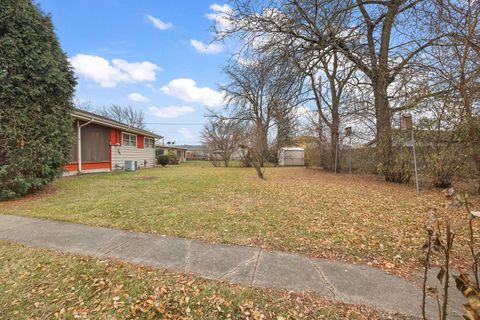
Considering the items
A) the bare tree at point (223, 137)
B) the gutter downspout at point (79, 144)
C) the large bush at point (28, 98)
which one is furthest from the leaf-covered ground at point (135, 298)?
the bare tree at point (223, 137)

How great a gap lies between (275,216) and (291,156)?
79.7 ft

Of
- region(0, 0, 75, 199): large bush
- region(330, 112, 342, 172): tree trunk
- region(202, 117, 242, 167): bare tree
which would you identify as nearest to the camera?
region(0, 0, 75, 199): large bush

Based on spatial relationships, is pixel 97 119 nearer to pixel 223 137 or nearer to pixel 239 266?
pixel 239 266

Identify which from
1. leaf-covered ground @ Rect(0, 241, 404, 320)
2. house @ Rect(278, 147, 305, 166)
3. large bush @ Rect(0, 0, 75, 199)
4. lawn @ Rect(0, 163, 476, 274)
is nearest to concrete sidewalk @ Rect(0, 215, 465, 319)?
leaf-covered ground @ Rect(0, 241, 404, 320)

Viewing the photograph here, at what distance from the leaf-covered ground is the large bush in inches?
174

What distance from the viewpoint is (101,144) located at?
533 inches

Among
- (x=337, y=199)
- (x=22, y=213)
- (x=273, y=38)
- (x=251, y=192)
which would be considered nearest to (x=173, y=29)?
(x=273, y=38)

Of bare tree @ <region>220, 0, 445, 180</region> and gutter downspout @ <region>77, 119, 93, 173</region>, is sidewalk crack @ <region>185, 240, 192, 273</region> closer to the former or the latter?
bare tree @ <region>220, 0, 445, 180</region>

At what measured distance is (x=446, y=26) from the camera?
624 centimetres

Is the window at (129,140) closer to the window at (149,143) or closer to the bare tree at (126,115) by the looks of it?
the window at (149,143)

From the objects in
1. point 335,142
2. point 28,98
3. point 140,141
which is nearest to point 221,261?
point 28,98

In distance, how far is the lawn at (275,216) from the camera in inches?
128

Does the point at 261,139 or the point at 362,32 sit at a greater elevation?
the point at 362,32

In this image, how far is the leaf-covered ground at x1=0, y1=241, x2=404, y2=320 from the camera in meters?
1.97
